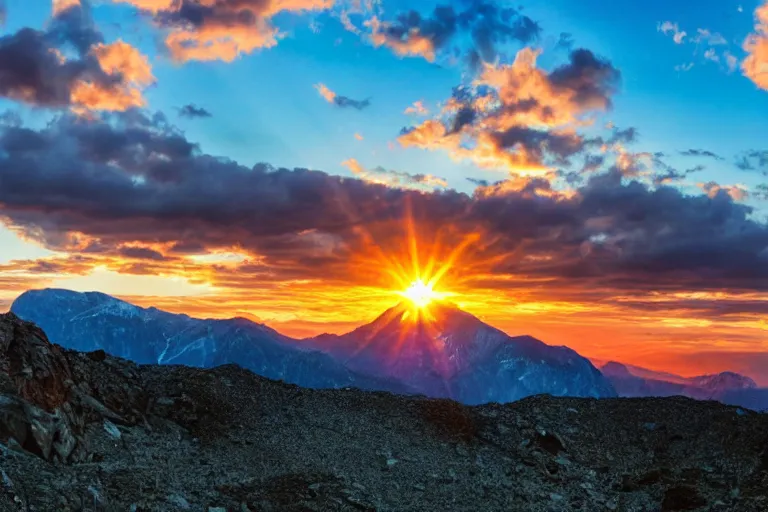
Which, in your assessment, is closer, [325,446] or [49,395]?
[49,395]

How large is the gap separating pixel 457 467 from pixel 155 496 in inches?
722

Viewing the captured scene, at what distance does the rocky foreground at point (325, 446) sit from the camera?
27484 mm

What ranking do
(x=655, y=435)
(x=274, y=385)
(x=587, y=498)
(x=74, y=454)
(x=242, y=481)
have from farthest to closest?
(x=274, y=385), (x=655, y=435), (x=587, y=498), (x=242, y=481), (x=74, y=454)

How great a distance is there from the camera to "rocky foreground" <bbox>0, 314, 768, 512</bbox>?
27.5 metres

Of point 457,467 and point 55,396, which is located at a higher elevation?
point 55,396

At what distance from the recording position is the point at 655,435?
43344mm

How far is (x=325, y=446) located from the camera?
38.3m

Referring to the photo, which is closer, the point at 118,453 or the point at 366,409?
the point at 118,453

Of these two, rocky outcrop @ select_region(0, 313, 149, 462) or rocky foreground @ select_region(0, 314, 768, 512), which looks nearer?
rocky outcrop @ select_region(0, 313, 149, 462)

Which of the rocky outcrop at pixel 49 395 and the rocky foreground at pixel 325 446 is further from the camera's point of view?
the rocky foreground at pixel 325 446

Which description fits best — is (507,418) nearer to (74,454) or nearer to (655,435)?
(655,435)

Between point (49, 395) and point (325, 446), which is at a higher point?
point (49, 395)

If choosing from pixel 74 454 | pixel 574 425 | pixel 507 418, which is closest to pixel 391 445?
pixel 507 418

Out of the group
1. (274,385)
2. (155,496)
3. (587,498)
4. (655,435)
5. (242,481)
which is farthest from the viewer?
(274,385)
